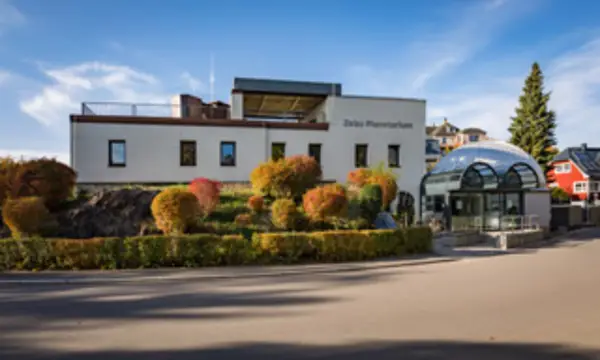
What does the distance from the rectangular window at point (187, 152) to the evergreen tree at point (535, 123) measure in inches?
1438

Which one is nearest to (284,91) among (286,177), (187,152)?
(187,152)

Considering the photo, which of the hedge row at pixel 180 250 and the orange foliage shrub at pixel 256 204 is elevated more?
the orange foliage shrub at pixel 256 204

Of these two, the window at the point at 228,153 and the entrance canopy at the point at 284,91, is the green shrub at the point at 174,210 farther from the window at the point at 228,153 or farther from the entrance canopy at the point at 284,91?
the entrance canopy at the point at 284,91

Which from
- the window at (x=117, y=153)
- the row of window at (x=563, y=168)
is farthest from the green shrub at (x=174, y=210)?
the row of window at (x=563, y=168)

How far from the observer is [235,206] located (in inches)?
671

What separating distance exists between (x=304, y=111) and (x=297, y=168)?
14771 millimetres

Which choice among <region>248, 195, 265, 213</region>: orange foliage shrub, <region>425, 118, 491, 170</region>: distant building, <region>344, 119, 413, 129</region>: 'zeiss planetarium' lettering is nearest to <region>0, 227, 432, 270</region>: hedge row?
<region>248, 195, 265, 213</region>: orange foliage shrub

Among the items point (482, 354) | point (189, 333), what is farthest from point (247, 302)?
point (482, 354)

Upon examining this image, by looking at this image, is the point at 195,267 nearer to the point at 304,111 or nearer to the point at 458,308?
the point at 458,308

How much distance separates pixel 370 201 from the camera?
1666 cm

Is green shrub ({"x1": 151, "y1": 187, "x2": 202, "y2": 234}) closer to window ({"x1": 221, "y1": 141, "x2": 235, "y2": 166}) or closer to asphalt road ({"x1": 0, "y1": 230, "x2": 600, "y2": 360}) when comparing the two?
asphalt road ({"x1": 0, "y1": 230, "x2": 600, "y2": 360})

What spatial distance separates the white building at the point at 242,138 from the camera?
71.8 ft

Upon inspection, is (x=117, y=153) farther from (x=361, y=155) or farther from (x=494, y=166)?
(x=494, y=166)

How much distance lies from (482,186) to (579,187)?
3326 centimetres
